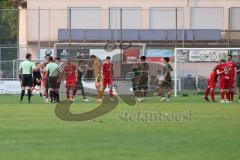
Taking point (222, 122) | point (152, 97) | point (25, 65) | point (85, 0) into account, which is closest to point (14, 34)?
point (85, 0)

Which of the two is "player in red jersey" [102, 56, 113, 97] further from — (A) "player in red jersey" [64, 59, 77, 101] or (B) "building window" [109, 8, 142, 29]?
(B) "building window" [109, 8, 142, 29]

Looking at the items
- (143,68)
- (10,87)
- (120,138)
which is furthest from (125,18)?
(120,138)

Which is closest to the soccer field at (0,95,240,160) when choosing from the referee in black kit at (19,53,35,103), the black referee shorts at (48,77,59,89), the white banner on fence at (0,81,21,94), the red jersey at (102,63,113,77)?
the referee in black kit at (19,53,35,103)

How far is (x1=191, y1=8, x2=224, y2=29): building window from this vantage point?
52344mm

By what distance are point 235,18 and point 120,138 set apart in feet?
127

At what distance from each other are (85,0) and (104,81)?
25650mm

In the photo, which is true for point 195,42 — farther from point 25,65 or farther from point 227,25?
point 25,65

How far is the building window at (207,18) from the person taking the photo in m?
52.3

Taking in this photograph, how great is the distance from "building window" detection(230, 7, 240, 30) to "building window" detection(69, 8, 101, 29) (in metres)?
8.99

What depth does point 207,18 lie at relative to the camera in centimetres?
5281

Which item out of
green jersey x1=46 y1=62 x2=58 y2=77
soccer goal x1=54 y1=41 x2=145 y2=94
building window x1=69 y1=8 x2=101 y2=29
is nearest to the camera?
green jersey x1=46 y1=62 x2=58 y2=77

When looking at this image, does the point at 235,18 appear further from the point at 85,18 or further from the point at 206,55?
the point at 206,55

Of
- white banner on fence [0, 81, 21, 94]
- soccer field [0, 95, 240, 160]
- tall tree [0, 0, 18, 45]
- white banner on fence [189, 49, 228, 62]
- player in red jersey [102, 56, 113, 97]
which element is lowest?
soccer field [0, 95, 240, 160]

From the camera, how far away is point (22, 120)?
736 inches
